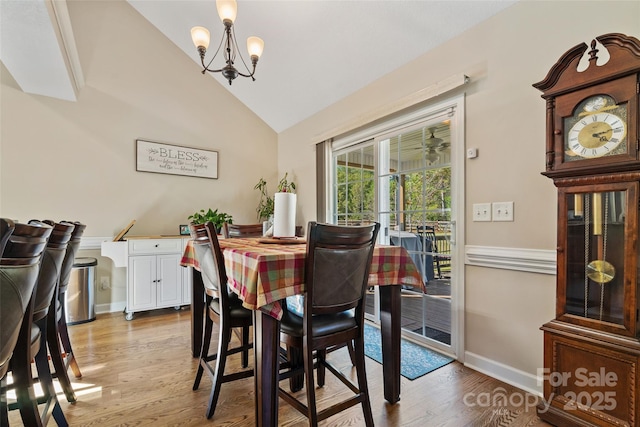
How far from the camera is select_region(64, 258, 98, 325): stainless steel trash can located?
2.97 metres

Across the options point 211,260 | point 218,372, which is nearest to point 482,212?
point 211,260

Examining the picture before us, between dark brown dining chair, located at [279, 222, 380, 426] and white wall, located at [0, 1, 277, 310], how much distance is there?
3.03 meters

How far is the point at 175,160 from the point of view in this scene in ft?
12.5

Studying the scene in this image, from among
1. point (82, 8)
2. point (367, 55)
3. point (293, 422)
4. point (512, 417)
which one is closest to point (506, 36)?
point (367, 55)

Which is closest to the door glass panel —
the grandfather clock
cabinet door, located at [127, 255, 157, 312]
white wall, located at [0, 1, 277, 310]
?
the grandfather clock

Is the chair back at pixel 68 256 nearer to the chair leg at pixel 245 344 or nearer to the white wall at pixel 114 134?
the chair leg at pixel 245 344

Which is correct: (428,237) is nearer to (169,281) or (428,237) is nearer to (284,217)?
(284,217)

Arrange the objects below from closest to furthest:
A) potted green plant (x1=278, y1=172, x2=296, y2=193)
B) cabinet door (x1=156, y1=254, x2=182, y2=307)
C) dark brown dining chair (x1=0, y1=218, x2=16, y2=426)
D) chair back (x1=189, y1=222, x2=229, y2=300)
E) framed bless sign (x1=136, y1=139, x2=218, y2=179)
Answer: dark brown dining chair (x1=0, y1=218, x2=16, y2=426) → chair back (x1=189, y1=222, x2=229, y2=300) → cabinet door (x1=156, y1=254, x2=182, y2=307) → framed bless sign (x1=136, y1=139, x2=218, y2=179) → potted green plant (x1=278, y1=172, x2=296, y2=193)

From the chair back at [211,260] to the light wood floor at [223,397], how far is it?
0.65 meters

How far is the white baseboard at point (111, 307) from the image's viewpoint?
131 inches

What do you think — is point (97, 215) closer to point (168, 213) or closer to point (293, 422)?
point (168, 213)

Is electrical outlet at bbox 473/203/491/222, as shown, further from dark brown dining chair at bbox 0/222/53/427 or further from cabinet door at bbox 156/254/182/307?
cabinet door at bbox 156/254/182/307

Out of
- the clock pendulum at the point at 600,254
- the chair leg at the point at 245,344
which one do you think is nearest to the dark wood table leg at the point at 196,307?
the chair leg at the point at 245,344

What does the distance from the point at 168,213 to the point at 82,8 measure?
2434 mm
